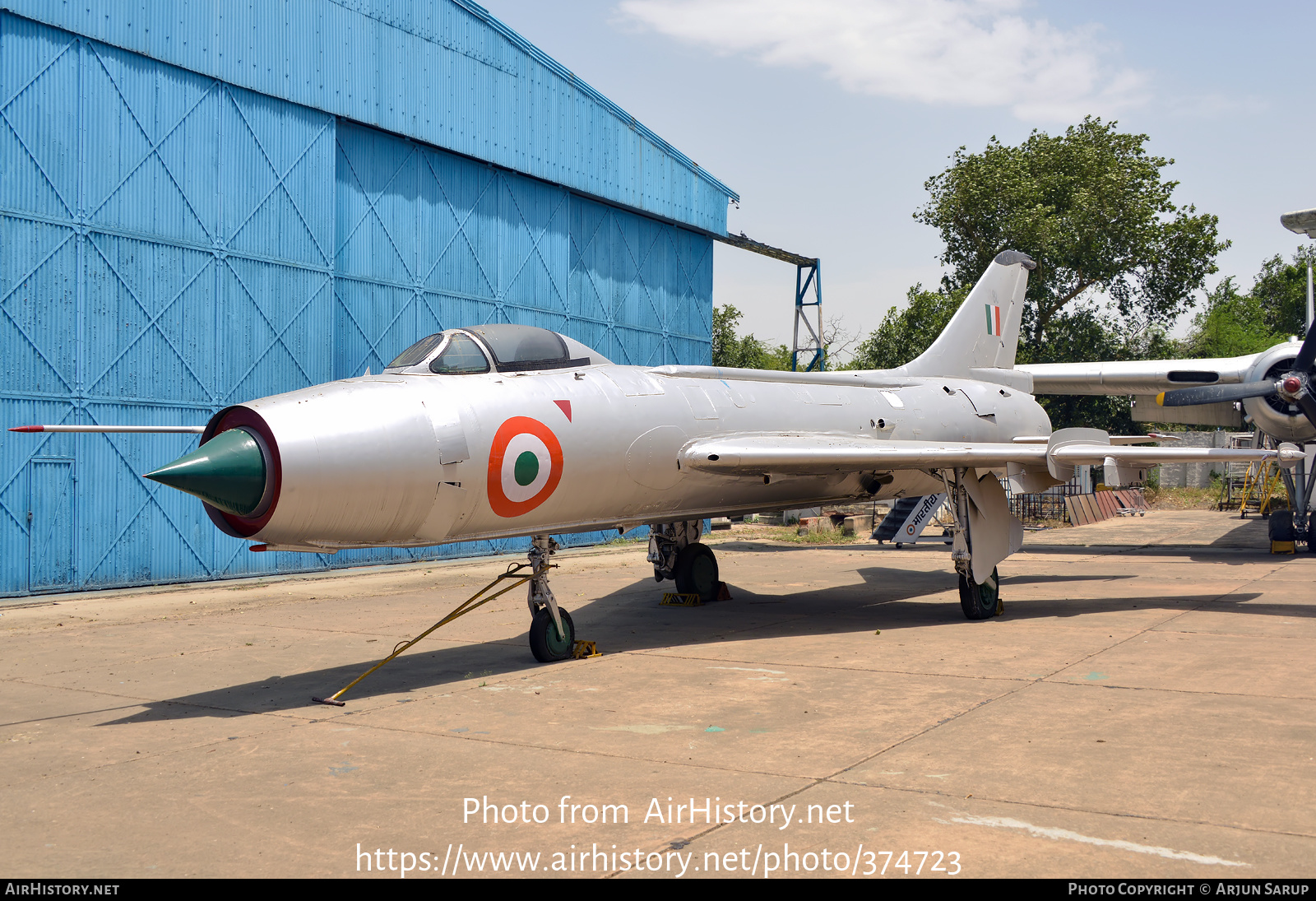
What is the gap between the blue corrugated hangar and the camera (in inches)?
596

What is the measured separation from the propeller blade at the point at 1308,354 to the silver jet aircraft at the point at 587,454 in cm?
856

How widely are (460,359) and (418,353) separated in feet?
1.21

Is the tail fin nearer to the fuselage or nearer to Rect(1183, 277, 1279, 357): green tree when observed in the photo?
the fuselage

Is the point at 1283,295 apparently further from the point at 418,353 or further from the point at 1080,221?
the point at 418,353

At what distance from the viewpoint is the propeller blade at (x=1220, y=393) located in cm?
2016

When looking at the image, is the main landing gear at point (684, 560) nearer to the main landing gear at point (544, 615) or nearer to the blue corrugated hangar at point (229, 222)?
the main landing gear at point (544, 615)

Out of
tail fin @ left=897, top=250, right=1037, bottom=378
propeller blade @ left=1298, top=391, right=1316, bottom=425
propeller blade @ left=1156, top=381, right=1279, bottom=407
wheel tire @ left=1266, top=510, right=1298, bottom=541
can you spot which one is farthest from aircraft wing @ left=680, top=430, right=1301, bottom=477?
wheel tire @ left=1266, top=510, right=1298, bottom=541

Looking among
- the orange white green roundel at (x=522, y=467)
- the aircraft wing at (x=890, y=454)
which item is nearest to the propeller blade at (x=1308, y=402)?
the aircraft wing at (x=890, y=454)

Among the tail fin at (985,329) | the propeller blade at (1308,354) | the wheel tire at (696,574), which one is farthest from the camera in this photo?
the propeller blade at (1308,354)

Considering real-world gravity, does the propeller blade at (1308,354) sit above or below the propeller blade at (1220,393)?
above

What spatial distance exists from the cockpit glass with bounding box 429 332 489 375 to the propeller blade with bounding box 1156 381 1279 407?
1682cm

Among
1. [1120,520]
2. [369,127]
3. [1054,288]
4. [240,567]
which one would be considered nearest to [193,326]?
[240,567]

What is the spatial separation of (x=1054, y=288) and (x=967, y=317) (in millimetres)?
36569

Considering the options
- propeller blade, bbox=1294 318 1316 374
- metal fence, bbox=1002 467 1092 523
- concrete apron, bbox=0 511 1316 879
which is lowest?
metal fence, bbox=1002 467 1092 523
